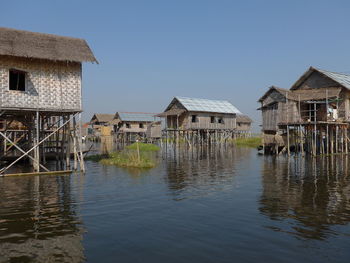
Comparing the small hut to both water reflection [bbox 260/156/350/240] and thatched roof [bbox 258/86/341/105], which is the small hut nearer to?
A: thatched roof [bbox 258/86/341/105]

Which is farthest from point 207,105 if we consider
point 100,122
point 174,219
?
point 174,219

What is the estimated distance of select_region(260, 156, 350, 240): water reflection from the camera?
25.7 feet

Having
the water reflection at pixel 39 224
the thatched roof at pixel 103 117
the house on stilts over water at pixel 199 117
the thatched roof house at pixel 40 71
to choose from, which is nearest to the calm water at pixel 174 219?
the water reflection at pixel 39 224

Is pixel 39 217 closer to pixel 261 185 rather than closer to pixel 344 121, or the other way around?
pixel 261 185

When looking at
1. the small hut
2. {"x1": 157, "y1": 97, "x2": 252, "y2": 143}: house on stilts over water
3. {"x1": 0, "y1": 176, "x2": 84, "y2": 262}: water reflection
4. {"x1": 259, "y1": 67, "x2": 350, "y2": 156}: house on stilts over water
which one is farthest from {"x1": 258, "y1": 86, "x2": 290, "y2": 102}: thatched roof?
the small hut

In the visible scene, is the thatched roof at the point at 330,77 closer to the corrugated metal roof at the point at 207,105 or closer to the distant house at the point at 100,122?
the corrugated metal roof at the point at 207,105

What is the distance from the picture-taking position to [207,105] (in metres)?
41.1

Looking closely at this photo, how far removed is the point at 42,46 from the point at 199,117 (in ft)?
81.8

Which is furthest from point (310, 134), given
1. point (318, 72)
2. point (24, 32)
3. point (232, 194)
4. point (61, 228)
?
point (61, 228)

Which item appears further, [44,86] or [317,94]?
[317,94]

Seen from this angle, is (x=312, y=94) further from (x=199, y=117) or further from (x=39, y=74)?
(x=39, y=74)

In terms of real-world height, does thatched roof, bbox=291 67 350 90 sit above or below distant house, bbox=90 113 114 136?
above

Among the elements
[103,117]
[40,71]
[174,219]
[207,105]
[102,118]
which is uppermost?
[103,117]

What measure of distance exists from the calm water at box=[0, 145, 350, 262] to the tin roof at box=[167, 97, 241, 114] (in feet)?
79.0
